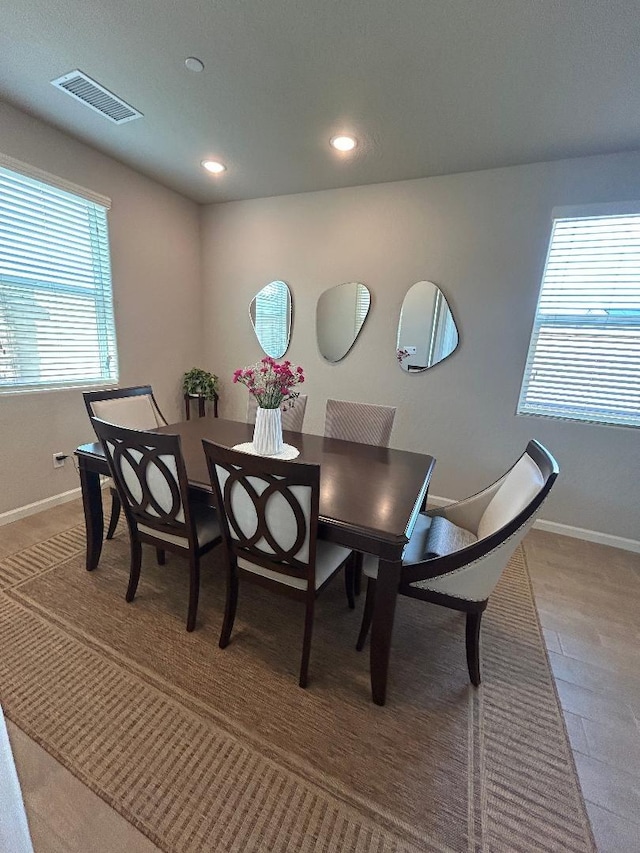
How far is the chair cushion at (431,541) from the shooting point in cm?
148

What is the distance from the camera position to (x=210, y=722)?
1277 millimetres

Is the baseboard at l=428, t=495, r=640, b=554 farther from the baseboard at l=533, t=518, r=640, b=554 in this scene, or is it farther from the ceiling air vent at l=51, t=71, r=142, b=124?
the ceiling air vent at l=51, t=71, r=142, b=124

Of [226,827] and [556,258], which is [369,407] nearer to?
[556,258]

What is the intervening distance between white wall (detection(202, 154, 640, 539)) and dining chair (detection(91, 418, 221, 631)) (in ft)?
6.83

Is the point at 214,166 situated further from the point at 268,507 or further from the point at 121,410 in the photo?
the point at 268,507

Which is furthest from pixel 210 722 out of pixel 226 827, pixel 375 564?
pixel 375 564

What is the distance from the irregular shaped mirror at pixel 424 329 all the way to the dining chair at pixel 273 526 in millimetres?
2058

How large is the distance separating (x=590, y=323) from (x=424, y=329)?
46.4 inches

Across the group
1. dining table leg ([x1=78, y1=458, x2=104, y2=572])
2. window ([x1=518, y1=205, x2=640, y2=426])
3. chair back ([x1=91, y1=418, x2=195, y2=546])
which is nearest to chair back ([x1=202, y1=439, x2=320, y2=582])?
chair back ([x1=91, y1=418, x2=195, y2=546])

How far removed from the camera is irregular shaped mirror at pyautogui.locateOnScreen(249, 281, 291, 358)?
3.50 metres

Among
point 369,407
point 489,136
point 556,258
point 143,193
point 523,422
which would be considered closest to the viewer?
point 489,136

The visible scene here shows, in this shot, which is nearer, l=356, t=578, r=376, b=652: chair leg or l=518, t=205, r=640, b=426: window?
l=356, t=578, r=376, b=652: chair leg

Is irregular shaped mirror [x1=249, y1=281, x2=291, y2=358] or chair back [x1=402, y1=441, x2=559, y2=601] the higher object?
irregular shaped mirror [x1=249, y1=281, x2=291, y2=358]

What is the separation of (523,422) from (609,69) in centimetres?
204
